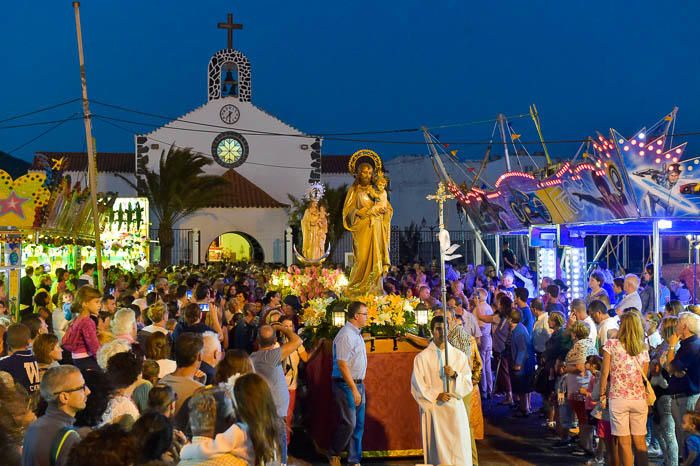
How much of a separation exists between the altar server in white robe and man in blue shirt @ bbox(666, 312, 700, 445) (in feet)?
6.33

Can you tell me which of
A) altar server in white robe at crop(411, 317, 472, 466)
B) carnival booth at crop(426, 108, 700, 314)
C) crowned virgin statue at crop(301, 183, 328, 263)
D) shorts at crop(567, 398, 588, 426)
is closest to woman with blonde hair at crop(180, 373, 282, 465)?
altar server in white robe at crop(411, 317, 472, 466)

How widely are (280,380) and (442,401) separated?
1.41 metres

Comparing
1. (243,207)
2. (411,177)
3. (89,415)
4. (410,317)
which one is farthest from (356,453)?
(411,177)

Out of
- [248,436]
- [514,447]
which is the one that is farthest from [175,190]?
[248,436]

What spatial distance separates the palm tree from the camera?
4228 cm

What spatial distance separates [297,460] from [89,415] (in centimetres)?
473

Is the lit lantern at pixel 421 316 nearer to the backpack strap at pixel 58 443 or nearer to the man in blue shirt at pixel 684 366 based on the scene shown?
the man in blue shirt at pixel 684 366

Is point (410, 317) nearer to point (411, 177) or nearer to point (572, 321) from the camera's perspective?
point (572, 321)

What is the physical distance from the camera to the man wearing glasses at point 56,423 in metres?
4.58

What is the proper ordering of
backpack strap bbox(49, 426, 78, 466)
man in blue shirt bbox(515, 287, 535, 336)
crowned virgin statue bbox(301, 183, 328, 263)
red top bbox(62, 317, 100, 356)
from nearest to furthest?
backpack strap bbox(49, 426, 78, 466) → red top bbox(62, 317, 100, 356) → man in blue shirt bbox(515, 287, 535, 336) → crowned virgin statue bbox(301, 183, 328, 263)

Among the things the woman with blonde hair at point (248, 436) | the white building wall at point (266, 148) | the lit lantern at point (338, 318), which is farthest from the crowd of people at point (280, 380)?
the white building wall at point (266, 148)

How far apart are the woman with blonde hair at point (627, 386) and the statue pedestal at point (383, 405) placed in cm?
243

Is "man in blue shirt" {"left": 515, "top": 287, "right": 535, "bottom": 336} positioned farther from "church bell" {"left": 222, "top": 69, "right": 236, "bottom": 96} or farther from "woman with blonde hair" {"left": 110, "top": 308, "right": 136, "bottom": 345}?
"church bell" {"left": 222, "top": 69, "right": 236, "bottom": 96}

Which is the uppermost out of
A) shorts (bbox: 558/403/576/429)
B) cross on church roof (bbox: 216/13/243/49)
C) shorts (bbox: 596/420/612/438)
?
cross on church roof (bbox: 216/13/243/49)
